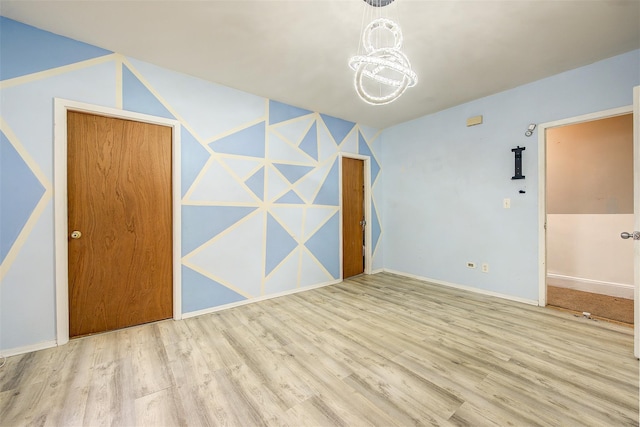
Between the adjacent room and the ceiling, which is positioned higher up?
the ceiling

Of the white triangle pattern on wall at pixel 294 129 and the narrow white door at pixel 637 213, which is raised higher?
the white triangle pattern on wall at pixel 294 129

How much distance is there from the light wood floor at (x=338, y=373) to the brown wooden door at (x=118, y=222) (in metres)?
0.26

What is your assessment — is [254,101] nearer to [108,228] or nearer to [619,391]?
[108,228]

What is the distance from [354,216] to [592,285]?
11.1 feet

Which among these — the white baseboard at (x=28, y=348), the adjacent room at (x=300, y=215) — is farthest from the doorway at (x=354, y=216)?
the white baseboard at (x=28, y=348)

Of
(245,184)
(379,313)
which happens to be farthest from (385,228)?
(245,184)

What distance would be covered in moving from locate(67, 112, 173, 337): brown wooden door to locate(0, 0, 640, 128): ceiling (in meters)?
0.75

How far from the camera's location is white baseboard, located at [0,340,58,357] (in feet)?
6.43

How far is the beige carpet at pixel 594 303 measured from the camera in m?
2.69

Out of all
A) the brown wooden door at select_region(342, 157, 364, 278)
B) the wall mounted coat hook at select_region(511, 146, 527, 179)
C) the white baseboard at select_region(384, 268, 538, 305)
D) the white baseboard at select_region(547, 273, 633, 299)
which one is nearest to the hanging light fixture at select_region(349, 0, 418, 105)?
the wall mounted coat hook at select_region(511, 146, 527, 179)

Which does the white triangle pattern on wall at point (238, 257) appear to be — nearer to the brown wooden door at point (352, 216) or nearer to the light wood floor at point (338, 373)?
the light wood floor at point (338, 373)

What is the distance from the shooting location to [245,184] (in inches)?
124

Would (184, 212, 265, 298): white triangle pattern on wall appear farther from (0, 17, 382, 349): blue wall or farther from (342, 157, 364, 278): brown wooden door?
(342, 157, 364, 278): brown wooden door

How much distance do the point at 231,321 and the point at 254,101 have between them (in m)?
2.59
